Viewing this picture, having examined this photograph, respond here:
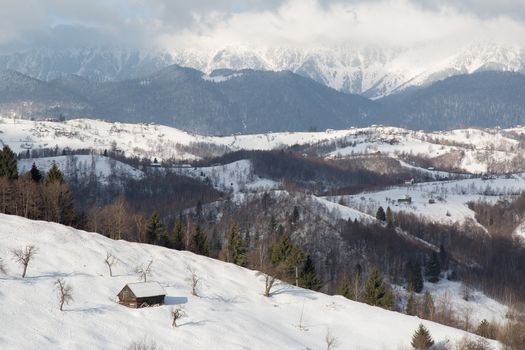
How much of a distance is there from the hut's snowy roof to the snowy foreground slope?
2.04 metres

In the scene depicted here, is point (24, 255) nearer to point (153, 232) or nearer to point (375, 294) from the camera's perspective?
point (153, 232)

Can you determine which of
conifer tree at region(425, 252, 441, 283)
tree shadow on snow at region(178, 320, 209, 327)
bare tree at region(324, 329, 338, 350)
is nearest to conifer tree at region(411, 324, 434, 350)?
bare tree at region(324, 329, 338, 350)

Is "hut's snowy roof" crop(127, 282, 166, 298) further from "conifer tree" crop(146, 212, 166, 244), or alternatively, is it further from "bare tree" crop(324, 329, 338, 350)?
"conifer tree" crop(146, 212, 166, 244)

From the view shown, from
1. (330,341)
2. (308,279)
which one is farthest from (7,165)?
(330,341)

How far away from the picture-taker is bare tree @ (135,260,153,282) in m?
85.9

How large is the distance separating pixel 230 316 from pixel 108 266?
70.9ft

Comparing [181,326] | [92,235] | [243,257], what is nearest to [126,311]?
[181,326]

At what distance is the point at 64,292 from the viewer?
70312mm

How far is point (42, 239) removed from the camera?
88.8 m

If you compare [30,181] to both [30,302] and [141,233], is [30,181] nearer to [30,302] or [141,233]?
[141,233]

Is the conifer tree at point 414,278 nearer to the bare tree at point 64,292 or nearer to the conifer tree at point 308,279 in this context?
the conifer tree at point 308,279

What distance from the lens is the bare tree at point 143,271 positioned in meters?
85.9

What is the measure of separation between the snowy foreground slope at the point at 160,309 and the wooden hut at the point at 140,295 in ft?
4.26

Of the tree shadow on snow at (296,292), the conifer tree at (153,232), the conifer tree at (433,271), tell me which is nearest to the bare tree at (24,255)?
the tree shadow on snow at (296,292)
